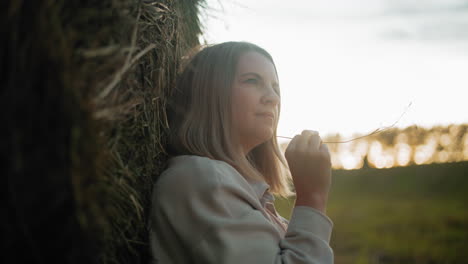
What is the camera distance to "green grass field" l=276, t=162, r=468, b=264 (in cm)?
575

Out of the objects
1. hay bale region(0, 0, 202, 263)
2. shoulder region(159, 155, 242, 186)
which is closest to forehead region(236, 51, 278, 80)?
shoulder region(159, 155, 242, 186)

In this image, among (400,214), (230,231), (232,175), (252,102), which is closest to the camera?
(230,231)

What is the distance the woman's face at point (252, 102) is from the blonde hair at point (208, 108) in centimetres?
3

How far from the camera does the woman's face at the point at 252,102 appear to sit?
1.74 m

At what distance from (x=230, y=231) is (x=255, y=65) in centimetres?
82

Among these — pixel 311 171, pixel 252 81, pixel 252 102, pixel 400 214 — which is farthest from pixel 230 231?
pixel 400 214

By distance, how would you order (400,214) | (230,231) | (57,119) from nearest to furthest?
(57,119), (230,231), (400,214)

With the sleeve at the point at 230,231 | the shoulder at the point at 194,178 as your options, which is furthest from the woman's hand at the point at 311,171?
the shoulder at the point at 194,178

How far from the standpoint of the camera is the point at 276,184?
2201 millimetres

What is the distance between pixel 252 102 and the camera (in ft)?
5.72

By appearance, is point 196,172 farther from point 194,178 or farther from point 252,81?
point 252,81

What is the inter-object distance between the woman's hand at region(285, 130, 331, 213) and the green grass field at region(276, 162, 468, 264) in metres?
4.24

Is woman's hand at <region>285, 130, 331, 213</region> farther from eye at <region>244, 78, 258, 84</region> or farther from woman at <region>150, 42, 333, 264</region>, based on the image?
eye at <region>244, 78, 258, 84</region>

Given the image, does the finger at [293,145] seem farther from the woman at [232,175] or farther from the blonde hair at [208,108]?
the blonde hair at [208,108]
